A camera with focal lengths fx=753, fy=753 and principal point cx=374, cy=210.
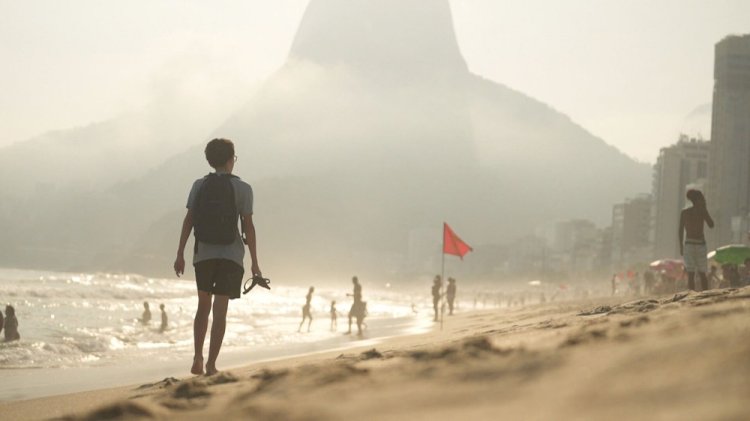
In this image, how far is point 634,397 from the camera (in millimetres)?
2451

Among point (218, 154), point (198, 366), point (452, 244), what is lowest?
point (198, 366)

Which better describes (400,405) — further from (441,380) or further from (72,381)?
(72,381)

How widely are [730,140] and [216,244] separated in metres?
115

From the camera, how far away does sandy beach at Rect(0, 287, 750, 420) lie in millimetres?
2430

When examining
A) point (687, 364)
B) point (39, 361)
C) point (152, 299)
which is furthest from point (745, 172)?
point (687, 364)

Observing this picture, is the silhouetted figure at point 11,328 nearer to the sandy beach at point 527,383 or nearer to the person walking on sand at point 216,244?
the person walking on sand at point 216,244

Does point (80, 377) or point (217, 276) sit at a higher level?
point (217, 276)

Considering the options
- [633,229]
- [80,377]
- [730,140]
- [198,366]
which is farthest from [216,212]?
[633,229]

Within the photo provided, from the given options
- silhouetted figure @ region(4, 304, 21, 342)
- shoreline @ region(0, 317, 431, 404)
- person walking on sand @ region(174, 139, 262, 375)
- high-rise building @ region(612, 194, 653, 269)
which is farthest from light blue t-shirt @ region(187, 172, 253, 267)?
high-rise building @ region(612, 194, 653, 269)

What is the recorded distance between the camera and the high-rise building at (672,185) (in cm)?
12281

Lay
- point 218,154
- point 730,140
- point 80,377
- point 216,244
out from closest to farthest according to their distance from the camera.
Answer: point 216,244 → point 218,154 → point 80,377 → point 730,140

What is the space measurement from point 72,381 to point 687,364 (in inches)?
363

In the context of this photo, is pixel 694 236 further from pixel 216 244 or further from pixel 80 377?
pixel 80 377

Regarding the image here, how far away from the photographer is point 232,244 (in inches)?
215
